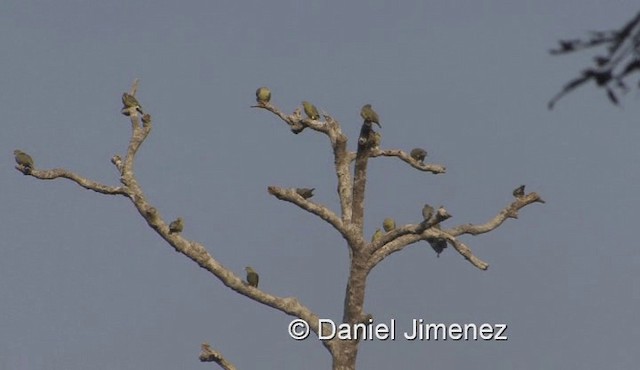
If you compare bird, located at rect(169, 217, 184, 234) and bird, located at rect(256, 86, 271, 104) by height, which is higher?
bird, located at rect(256, 86, 271, 104)

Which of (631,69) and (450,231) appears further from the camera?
(450,231)

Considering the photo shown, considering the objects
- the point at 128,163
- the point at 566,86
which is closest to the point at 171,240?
the point at 128,163

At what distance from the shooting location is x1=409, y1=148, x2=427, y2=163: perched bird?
2667cm

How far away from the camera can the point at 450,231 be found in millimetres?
25844

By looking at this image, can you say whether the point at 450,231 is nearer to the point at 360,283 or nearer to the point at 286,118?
the point at 360,283

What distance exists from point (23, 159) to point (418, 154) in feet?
24.9

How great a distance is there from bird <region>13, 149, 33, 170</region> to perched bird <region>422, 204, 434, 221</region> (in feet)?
24.5

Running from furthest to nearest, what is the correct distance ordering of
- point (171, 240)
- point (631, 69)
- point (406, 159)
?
point (406, 159) → point (171, 240) → point (631, 69)

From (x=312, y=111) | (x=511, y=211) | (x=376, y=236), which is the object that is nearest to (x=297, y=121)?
(x=312, y=111)

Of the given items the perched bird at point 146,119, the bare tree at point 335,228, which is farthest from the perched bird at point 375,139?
the perched bird at point 146,119

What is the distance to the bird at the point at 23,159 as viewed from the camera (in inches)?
1000

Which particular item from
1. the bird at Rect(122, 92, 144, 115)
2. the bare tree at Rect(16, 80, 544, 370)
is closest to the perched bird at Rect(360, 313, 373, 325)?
the bare tree at Rect(16, 80, 544, 370)

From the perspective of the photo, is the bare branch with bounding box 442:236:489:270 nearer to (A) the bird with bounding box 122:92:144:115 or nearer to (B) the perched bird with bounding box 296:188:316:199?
(B) the perched bird with bounding box 296:188:316:199

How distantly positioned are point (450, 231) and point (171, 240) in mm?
5252
